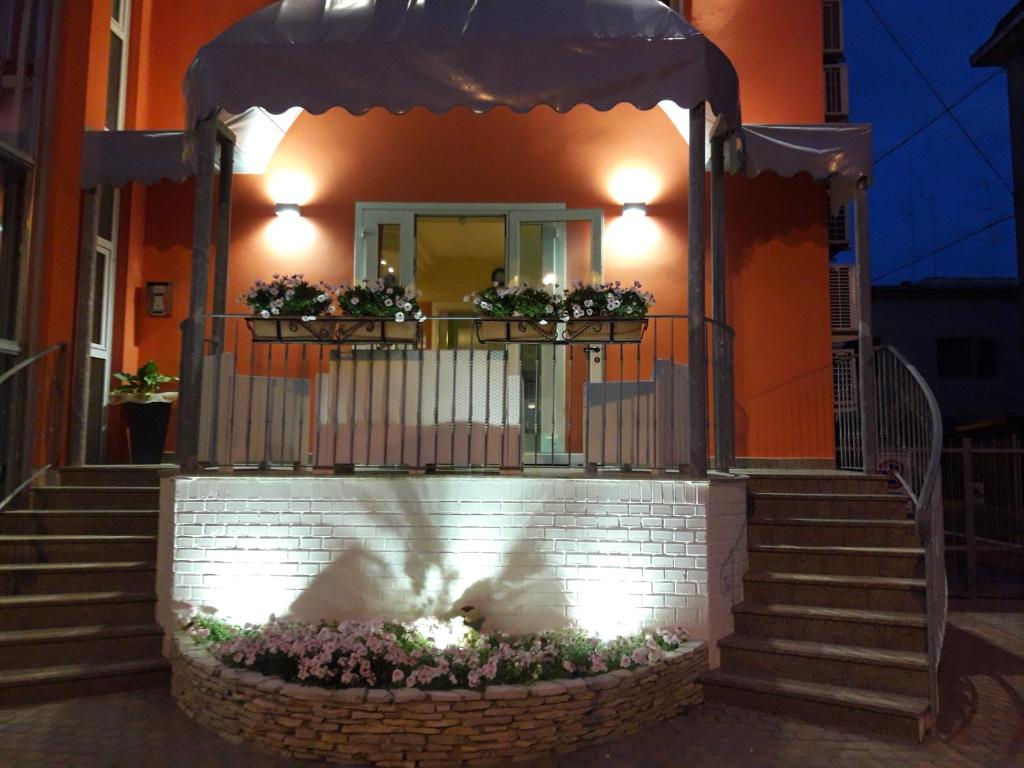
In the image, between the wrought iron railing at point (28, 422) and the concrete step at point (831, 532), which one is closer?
the concrete step at point (831, 532)

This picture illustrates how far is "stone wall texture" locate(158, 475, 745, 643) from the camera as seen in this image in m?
4.74

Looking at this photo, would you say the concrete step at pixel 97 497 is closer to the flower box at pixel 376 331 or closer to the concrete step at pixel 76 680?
the concrete step at pixel 76 680

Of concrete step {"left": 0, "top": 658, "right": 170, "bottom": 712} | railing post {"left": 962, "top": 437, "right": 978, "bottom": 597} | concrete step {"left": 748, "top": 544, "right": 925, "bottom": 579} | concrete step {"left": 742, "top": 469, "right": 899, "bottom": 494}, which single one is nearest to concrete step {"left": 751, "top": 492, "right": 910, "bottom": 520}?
concrete step {"left": 742, "top": 469, "right": 899, "bottom": 494}

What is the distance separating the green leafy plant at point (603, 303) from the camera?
5230mm

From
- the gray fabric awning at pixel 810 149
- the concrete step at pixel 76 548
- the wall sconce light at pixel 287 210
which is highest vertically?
the gray fabric awning at pixel 810 149

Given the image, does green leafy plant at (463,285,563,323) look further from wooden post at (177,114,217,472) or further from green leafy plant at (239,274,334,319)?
wooden post at (177,114,217,472)

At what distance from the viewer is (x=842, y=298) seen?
776 cm

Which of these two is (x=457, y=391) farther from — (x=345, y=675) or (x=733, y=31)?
(x=733, y=31)

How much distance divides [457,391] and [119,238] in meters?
3.76

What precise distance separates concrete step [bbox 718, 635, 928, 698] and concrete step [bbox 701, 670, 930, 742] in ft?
0.19

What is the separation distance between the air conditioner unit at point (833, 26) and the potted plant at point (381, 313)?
5.45 metres

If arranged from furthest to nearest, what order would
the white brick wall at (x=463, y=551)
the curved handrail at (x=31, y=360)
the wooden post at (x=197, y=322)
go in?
the curved handrail at (x=31, y=360) < the wooden post at (x=197, y=322) < the white brick wall at (x=463, y=551)

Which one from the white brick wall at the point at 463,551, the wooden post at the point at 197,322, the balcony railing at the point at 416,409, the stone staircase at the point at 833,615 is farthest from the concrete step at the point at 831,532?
the wooden post at the point at 197,322

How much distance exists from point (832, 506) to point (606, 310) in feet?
6.55
